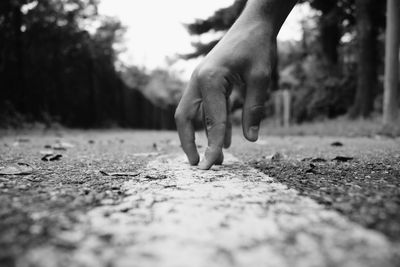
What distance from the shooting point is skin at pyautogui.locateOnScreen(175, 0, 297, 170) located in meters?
1.71

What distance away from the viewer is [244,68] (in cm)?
174

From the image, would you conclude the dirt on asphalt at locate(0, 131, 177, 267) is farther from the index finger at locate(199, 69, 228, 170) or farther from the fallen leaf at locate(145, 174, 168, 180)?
the index finger at locate(199, 69, 228, 170)

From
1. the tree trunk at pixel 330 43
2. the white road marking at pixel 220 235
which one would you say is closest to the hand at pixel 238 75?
the white road marking at pixel 220 235

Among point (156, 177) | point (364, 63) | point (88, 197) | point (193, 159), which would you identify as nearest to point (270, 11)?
point (193, 159)

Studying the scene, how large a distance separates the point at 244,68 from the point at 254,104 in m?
0.21

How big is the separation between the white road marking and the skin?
751 mm

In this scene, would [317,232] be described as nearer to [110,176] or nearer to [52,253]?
[52,253]

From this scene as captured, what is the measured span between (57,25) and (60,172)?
11753mm

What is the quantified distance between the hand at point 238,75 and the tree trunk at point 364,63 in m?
10.0

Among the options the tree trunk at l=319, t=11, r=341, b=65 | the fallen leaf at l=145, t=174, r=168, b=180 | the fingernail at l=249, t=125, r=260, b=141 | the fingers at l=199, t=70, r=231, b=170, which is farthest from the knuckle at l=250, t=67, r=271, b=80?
the tree trunk at l=319, t=11, r=341, b=65

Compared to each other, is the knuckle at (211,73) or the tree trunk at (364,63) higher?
the tree trunk at (364,63)

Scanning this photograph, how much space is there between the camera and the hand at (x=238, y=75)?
1.72 meters

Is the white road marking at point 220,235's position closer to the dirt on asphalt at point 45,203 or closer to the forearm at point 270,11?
the dirt on asphalt at point 45,203

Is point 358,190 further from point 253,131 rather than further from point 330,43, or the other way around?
point 330,43
